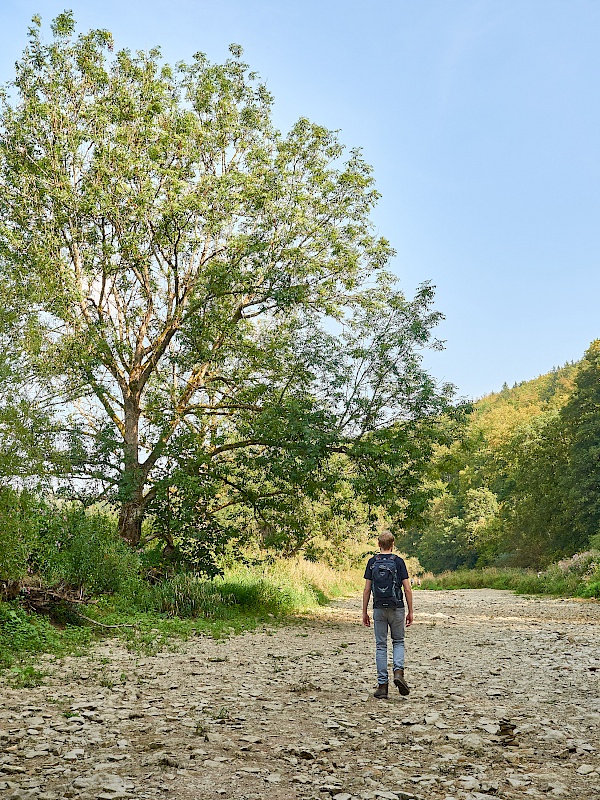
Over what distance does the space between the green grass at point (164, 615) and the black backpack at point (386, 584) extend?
4.19m

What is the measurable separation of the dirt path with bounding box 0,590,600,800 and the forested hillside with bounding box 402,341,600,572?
23.1 meters

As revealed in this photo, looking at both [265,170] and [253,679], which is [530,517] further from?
[253,679]

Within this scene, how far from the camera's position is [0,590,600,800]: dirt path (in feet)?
14.6

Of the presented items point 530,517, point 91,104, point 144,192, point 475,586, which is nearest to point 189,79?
point 91,104

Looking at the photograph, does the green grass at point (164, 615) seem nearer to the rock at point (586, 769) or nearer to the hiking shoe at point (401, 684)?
the hiking shoe at point (401, 684)

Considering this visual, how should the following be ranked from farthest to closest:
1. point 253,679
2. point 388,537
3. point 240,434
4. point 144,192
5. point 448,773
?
point 240,434, point 144,192, point 253,679, point 388,537, point 448,773

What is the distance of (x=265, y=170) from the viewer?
65.4 feet

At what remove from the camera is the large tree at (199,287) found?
16.5 meters

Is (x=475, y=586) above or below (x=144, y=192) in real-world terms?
below

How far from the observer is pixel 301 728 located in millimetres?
5941

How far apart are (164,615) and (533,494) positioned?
4667cm

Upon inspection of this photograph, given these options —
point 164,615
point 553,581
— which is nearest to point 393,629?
point 164,615

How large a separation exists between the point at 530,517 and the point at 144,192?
47.9m

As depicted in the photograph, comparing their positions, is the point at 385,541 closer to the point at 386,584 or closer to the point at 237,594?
the point at 386,584
